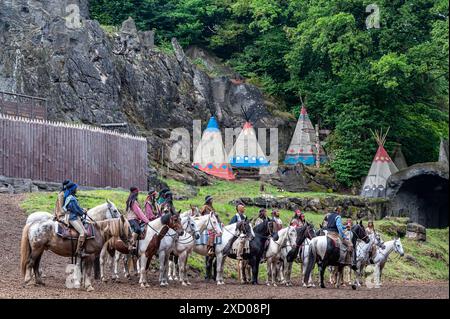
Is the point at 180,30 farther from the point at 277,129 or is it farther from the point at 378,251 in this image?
the point at 378,251

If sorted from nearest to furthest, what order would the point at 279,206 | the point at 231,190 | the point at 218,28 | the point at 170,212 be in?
the point at 170,212, the point at 279,206, the point at 231,190, the point at 218,28

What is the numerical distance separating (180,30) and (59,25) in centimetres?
1683

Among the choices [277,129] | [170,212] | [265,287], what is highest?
[277,129]

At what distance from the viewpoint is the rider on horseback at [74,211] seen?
22.8 m

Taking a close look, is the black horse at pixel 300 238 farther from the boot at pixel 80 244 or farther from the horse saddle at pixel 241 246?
the boot at pixel 80 244

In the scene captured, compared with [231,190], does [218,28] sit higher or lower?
higher

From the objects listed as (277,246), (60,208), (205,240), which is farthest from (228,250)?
(60,208)

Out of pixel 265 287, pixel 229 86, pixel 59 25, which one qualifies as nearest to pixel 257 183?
pixel 229 86

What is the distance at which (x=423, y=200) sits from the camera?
166ft

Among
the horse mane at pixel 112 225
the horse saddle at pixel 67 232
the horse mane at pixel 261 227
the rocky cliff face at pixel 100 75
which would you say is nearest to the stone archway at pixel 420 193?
the rocky cliff face at pixel 100 75

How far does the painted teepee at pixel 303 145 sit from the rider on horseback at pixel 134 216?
103 feet

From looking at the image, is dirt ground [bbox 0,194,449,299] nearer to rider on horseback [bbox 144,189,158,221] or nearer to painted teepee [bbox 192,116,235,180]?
rider on horseback [bbox 144,189,158,221]

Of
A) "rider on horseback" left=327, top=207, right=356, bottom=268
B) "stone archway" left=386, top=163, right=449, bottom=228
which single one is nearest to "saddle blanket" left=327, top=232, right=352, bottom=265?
"rider on horseback" left=327, top=207, right=356, bottom=268

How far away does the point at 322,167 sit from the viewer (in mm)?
56375
